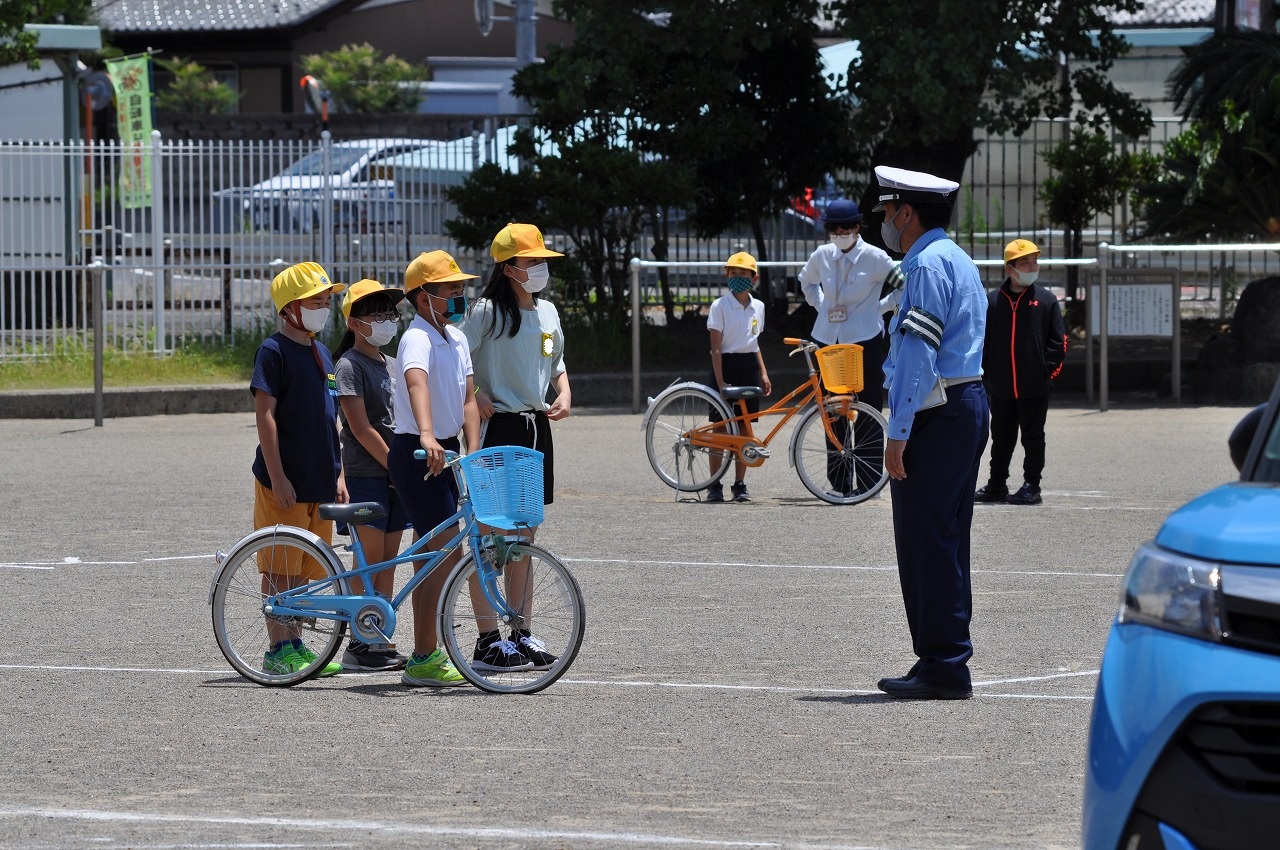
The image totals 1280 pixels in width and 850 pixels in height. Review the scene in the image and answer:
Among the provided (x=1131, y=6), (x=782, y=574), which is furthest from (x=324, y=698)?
(x=1131, y=6)

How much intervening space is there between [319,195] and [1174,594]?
17448 millimetres

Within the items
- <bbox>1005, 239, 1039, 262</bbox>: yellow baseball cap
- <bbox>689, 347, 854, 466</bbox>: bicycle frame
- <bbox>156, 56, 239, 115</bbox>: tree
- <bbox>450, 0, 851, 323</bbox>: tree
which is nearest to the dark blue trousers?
<bbox>689, 347, 854, 466</bbox>: bicycle frame

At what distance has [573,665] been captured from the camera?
7.91 meters

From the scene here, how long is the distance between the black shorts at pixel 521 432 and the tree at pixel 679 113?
40.0ft

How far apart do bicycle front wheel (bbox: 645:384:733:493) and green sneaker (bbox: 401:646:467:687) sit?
221 inches

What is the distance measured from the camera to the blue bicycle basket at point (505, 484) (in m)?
7.11

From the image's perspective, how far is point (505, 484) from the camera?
713 centimetres

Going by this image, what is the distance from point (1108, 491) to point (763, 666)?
20.1ft

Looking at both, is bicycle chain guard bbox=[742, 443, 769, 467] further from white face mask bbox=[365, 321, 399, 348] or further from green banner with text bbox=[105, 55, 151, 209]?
green banner with text bbox=[105, 55, 151, 209]

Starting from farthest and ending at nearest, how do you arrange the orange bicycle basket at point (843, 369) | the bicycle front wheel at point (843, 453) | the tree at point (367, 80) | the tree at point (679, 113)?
the tree at point (367, 80), the tree at point (679, 113), the bicycle front wheel at point (843, 453), the orange bicycle basket at point (843, 369)

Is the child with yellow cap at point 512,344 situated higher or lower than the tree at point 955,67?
lower

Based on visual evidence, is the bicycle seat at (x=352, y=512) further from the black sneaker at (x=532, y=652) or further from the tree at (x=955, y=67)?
the tree at (x=955, y=67)

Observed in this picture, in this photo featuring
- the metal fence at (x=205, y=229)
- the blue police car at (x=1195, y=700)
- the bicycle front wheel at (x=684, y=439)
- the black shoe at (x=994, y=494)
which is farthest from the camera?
the metal fence at (x=205, y=229)

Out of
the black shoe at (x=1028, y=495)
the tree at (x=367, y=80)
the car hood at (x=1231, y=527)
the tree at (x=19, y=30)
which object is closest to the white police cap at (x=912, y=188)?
the car hood at (x=1231, y=527)
